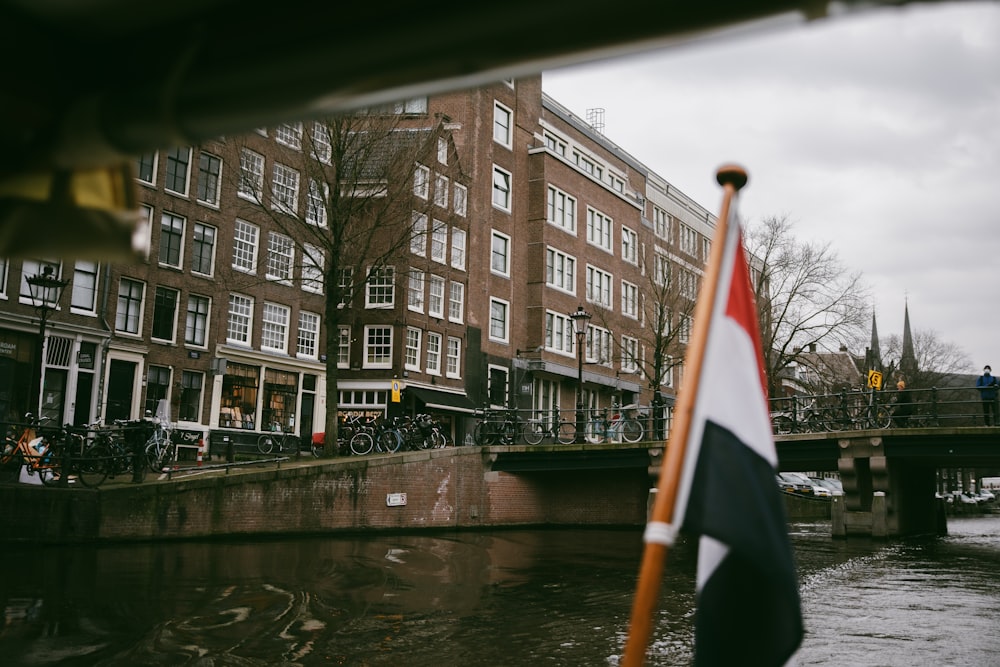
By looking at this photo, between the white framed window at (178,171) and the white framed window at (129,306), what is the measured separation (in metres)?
3.25

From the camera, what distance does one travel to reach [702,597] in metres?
3.21

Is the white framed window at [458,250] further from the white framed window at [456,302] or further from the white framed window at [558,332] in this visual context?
the white framed window at [558,332]

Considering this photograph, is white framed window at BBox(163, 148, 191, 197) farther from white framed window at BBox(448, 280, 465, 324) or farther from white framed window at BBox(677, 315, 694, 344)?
white framed window at BBox(677, 315, 694, 344)

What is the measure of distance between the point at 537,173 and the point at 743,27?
136ft

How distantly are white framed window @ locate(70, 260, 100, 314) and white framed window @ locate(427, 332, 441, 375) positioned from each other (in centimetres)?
1303

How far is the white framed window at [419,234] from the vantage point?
26628mm

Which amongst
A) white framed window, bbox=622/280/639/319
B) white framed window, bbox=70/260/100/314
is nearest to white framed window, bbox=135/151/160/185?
white framed window, bbox=70/260/100/314

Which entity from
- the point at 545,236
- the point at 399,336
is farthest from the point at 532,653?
the point at 545,236

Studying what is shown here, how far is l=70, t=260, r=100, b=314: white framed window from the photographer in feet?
86.2

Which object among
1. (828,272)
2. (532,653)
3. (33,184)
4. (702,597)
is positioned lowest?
(532,653)

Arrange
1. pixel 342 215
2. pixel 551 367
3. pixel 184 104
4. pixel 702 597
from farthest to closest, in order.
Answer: pixel 551 367
pixel 342 215
pixel 702 597
pixel 184 104

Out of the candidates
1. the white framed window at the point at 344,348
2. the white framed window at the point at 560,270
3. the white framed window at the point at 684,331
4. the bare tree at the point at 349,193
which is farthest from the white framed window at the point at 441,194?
the white framed window at the point at 684,331

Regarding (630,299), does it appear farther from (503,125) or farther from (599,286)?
(503,125)

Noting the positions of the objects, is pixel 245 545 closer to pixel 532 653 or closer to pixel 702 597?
pixel 532 653
